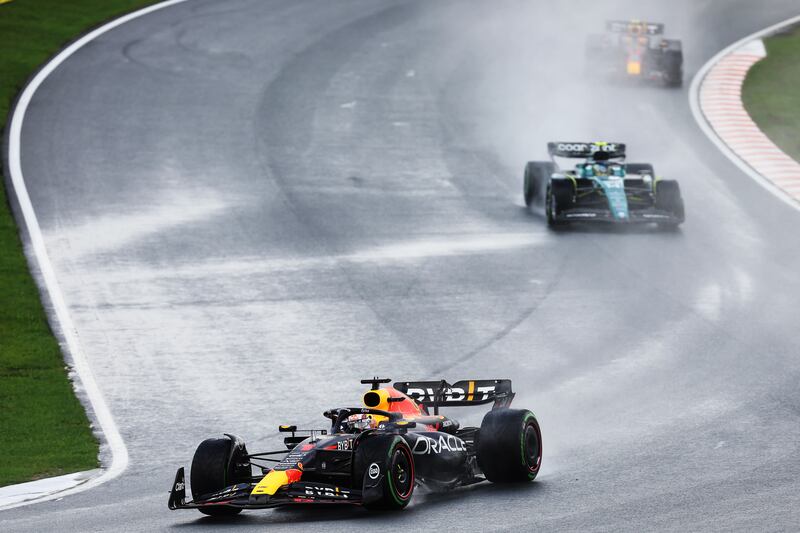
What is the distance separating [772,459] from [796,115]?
23.2 metres

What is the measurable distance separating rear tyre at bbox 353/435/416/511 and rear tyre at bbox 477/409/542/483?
1.25 m

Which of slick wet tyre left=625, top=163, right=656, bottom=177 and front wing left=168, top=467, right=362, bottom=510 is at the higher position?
slick wet tyre left=625, top=163, right=656, bottom=177

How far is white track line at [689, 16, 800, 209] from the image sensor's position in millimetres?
30000

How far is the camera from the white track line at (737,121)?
30.0 m

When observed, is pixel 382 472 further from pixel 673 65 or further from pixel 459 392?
pixel 673 65

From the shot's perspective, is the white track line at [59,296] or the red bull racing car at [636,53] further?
the red bull racing car at [636,53]

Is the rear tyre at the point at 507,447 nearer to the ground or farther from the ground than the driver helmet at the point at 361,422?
nearer to the ground

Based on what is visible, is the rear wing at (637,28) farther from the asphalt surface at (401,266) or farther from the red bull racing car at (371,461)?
the red bull racing car at (371,461)

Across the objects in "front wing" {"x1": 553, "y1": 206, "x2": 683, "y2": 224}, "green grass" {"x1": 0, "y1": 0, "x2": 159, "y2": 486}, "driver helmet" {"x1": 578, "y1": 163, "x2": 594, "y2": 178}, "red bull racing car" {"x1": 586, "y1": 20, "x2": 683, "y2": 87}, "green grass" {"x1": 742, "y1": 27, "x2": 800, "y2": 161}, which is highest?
"red bull racing car" {"x1": 586, "y1": 20, "x2": 683, "y2": 87}

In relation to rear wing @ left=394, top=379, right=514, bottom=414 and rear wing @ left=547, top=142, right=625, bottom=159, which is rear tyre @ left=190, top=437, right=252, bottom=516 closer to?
rear wing @ left=394, top=379, right=514, bottom=414

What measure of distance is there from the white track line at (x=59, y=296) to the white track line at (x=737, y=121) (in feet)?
47.4

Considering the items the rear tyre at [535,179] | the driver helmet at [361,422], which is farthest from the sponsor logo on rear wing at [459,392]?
the rear tyre at [535,179]

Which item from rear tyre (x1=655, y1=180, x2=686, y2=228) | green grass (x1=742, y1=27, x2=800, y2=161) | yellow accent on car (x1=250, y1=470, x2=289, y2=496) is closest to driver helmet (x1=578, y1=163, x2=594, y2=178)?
rear tyre (x1=655, y1=180, x2=686, y2=228)

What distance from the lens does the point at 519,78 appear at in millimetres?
38531
